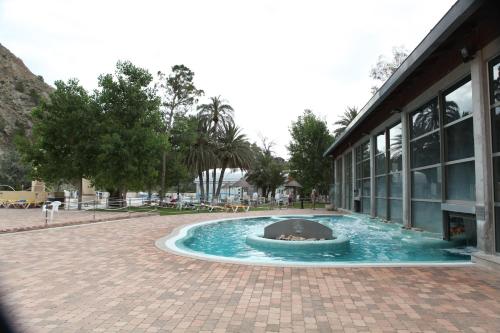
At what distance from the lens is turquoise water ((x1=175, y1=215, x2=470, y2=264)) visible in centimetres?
859

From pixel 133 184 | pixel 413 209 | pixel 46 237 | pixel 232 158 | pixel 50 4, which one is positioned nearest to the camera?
pixel 50 4

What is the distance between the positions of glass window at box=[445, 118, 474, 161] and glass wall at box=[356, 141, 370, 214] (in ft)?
32.3

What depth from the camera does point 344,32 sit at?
13.3m

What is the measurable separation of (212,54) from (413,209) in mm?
10398

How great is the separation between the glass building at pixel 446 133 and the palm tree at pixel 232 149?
18.8 metres

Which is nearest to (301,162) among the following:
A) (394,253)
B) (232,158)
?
(232,158)

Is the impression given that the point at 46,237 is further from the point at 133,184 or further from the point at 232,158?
the point at 232,158

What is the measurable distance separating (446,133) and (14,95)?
316ft

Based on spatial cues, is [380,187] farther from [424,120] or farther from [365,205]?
[424,120]

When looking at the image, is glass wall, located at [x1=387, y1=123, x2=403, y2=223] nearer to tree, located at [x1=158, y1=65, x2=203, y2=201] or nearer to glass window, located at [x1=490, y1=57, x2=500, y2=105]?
glass window, located at [x1=490, y1=57, x2=500, y2=105]

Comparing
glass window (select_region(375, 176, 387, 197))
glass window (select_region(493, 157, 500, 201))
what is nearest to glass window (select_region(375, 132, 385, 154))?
glass window (select_region(375, 176, 387, 197))

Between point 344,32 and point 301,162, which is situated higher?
point 344,32

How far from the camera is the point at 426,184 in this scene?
11633 mm

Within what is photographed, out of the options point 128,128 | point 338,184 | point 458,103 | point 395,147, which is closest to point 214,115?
point 128,128
